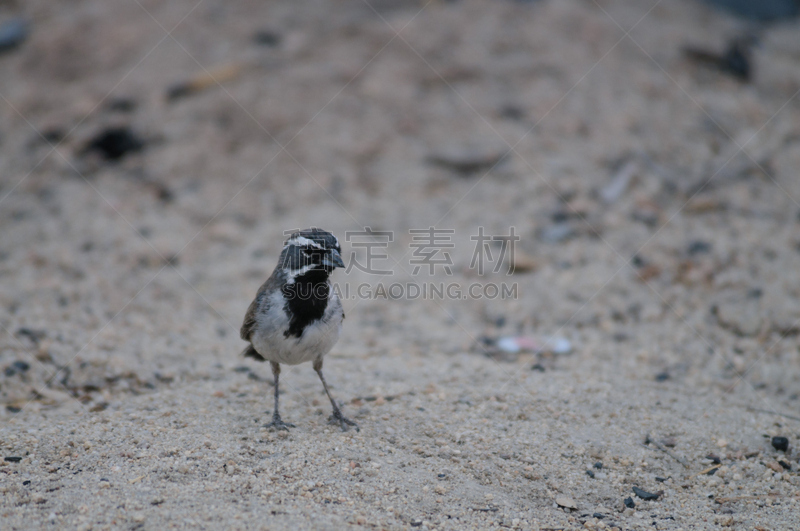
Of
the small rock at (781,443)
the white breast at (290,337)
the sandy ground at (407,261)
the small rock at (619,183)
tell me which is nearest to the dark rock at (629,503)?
the sandy ground at (407,261)

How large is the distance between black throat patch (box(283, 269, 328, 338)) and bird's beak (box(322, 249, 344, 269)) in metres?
0.17

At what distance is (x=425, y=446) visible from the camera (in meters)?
5.43

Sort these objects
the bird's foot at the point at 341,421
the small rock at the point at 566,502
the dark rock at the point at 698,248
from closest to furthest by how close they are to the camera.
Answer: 1. the small rock at the point at 566,502
2. the bird's foot at the point at 341,421
3. the dark rock at the point at 698,248

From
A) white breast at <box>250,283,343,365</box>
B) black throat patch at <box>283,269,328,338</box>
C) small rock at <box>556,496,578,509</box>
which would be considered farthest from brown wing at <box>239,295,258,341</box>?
small rock at <box>556,496,578,509</box>

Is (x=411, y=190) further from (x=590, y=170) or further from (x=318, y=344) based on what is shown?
(x=318, y=344)

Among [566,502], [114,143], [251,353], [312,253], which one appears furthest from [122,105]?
[566,502]

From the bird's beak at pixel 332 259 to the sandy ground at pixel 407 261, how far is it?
152 cm

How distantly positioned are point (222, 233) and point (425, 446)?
19.7ft

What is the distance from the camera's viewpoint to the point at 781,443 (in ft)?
18.1

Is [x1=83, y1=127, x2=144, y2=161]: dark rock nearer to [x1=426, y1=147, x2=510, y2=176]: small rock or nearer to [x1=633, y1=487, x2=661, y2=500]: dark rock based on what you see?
[x1=426, y1=147, x2=510, y2=176]: small rock

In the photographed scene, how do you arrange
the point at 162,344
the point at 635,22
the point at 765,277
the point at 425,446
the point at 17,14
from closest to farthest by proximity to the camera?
the point at 425,446
the point at 162,344
the point at 765,277
the point at 635,22
the point at 17,14

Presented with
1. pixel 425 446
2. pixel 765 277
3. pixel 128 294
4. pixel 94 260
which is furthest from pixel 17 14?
pixel 765 277

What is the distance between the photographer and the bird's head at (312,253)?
534 centimetres

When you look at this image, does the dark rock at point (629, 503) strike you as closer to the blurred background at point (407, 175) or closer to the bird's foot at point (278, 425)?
Result: the blurred background at point (407, 175)
